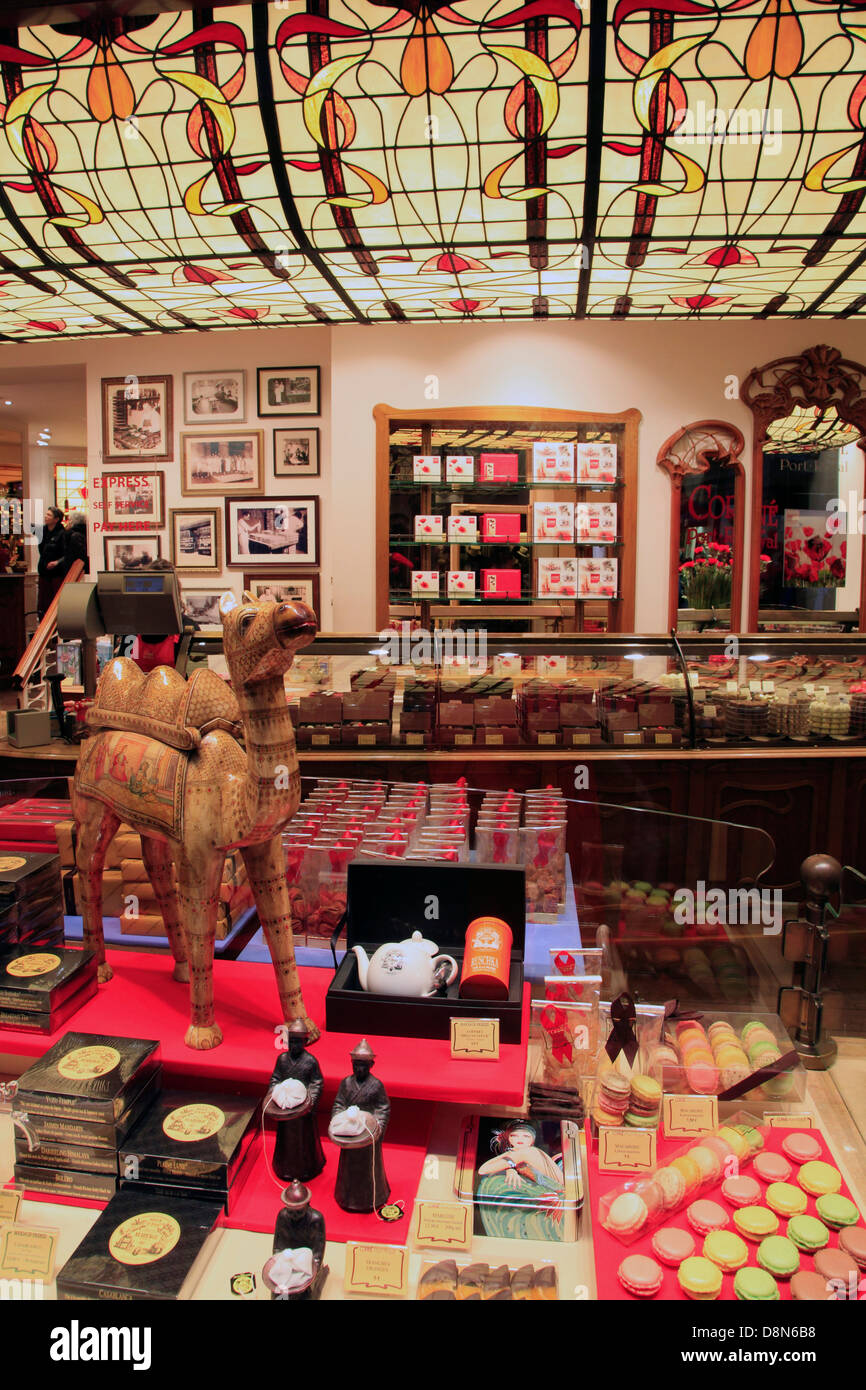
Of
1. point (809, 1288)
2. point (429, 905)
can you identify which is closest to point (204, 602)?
point (429, 905)

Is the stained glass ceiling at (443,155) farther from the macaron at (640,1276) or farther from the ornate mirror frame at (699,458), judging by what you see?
the macaron at (640,1276)

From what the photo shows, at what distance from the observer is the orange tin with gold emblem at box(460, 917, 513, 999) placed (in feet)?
4.89

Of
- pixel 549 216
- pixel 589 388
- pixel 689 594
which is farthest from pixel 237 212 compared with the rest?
pixel 689 594

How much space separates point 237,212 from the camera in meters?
3.80

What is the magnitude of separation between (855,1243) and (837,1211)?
0.07 meters

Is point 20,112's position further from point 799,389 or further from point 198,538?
point 799,389

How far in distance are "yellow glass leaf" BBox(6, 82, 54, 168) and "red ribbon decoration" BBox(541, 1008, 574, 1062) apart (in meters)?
3.49

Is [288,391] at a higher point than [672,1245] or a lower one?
higher

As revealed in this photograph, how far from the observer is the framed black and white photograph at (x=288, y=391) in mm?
5961

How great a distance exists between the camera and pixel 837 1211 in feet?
4.34

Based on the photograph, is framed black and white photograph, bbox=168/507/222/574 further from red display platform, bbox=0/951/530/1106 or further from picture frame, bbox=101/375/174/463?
red display platform, bbox=0/951/530/1106

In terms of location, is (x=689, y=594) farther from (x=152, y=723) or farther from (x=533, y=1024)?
(x=152, y=723)

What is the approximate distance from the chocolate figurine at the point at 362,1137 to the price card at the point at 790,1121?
2.53 feet
